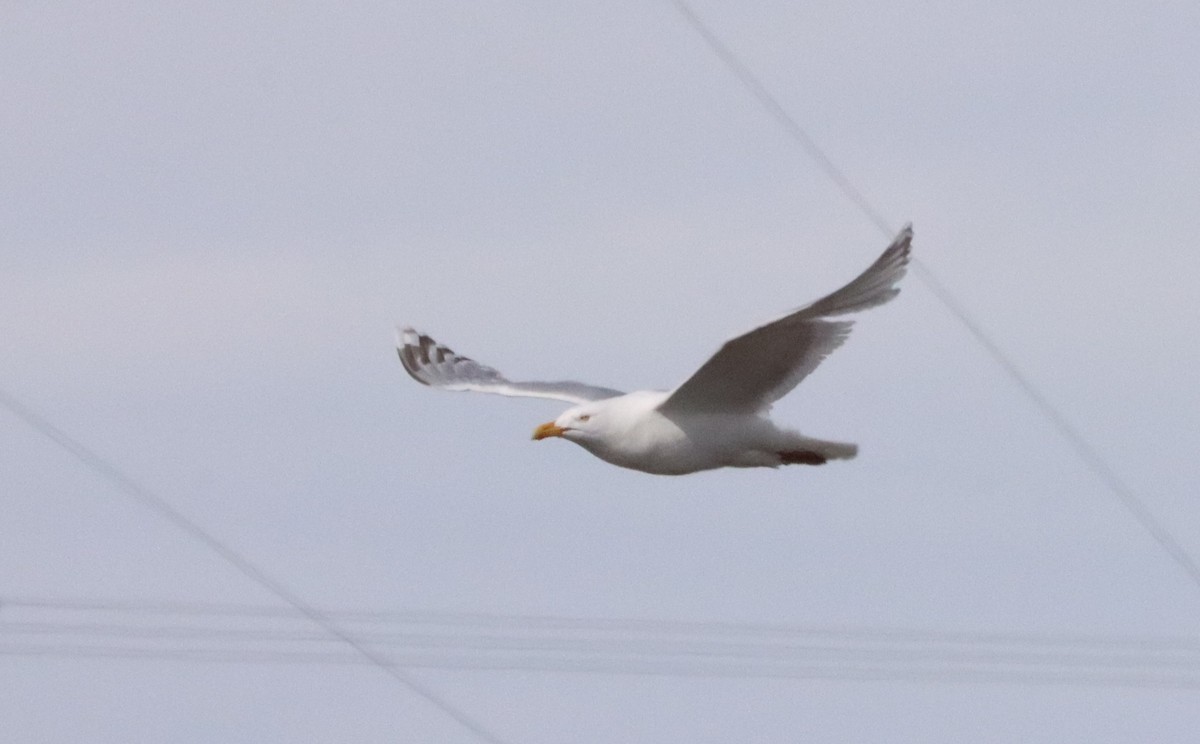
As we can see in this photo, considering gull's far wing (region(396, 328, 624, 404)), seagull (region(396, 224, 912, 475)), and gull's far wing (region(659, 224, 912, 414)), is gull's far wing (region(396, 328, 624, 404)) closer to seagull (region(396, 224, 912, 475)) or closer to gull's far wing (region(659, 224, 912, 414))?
seagull (region(396, 224, 912, 475))

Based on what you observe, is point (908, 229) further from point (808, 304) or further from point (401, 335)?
point (401, 335)

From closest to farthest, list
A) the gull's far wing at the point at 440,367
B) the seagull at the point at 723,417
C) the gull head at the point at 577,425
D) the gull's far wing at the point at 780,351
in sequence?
the gull's far wing at the point at 780,351 → the seagull at the point at 723,417 → the gull head at the point at 577,425 → the gull's far wing at the point at 440,367

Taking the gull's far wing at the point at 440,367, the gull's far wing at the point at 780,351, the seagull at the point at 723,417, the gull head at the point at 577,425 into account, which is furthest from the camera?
the gull's far wing at the point at 440,367

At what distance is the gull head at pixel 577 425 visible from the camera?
20.4 metres

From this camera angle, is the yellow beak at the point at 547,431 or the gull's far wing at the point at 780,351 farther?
the yellow beak at the point at 547,431

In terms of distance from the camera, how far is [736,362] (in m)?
19.5

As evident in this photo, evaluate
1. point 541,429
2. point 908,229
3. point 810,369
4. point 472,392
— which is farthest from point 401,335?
point 908,229

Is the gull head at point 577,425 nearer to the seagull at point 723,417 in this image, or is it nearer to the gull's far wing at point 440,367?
the seagull at point 723,417

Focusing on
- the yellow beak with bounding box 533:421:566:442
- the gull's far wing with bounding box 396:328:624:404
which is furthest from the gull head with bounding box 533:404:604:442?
the gull's far wing with bounding box 396:328:624:404

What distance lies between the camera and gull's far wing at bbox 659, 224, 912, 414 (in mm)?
18281

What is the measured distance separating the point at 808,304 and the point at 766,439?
1864mm

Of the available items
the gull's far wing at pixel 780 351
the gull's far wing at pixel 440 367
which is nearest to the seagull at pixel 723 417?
the gull's far wing at pixel 780 351

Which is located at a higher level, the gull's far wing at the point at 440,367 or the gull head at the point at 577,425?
the gull's far wing at the point at 440,367

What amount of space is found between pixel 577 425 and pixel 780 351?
5.55 ft
